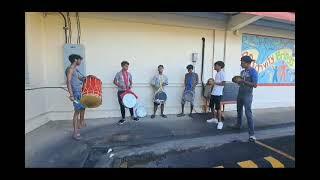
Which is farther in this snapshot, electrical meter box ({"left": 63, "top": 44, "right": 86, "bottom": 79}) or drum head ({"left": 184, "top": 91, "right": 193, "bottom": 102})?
drum head ({"left": 184, "top": 91, "right": 193, "bottom": 102})

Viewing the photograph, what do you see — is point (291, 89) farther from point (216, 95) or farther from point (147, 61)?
point (147, 61)

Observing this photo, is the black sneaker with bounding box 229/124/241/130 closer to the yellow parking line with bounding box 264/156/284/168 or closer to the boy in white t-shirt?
the boy in white t-shirt

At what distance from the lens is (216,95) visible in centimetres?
628

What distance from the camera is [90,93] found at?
4.55 meters

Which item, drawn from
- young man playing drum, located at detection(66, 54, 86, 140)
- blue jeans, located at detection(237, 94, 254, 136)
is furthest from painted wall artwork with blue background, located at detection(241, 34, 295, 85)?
young man playing drum, located at detection(66, 54, 86, 140)

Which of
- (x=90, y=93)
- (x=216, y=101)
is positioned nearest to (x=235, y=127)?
(x=216, y=101)

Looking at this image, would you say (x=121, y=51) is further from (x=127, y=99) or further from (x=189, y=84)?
(x=189, y=84)

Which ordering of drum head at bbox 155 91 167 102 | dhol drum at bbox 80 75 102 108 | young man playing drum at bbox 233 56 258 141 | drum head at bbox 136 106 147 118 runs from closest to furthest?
dhol drum at bbox 80 75 102 108
young man playing drum at bbox 233 56 258 141
drum head at bbox 136 106 147 118
drum head at bbox 155 91 167 102

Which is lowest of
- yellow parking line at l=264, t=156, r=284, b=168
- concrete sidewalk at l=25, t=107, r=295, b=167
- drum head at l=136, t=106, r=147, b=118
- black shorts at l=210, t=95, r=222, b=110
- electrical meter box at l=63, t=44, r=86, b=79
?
yellow parking line at l=264, t=156, r=284, b=168

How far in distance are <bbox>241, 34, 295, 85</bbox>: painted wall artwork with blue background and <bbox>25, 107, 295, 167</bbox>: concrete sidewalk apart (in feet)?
6.98

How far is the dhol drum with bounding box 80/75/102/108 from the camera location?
14.9ft

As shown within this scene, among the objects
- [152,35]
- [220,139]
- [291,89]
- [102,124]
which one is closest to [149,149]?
[220,139]

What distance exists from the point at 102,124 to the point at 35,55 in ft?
7.95

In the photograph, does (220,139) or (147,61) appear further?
(147,61)
